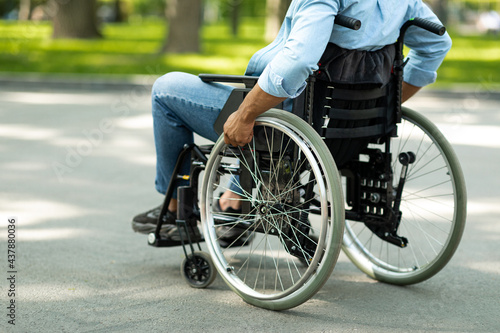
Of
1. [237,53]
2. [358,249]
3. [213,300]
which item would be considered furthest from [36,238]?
[237,53]

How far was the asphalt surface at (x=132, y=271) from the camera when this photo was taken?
285 centimetres

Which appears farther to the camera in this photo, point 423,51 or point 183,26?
point 183,26

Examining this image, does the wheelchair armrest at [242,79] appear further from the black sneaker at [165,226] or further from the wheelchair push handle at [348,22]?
the black sneaker at [165,226]

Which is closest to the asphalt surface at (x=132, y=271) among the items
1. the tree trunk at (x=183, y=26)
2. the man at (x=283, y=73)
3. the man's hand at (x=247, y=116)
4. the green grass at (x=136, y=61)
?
the man at (x=283, y=73)

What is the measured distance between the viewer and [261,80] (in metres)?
2.69

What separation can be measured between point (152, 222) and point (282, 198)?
84 cm

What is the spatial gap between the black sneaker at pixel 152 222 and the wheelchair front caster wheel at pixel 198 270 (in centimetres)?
22

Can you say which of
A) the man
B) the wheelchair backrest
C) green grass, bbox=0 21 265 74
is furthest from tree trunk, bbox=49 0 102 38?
the wheelchair backrest

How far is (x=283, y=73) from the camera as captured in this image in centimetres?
261

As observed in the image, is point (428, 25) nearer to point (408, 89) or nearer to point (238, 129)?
point (408, 89)

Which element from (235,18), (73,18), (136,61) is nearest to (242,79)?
(136,61)

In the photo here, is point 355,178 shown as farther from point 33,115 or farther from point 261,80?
point 33,115

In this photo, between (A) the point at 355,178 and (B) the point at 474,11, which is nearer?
(A) the point at 355,178

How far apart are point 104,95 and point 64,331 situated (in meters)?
8.23
